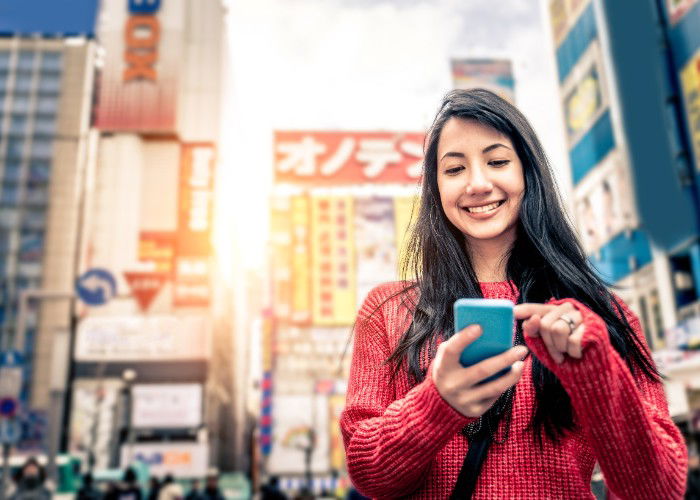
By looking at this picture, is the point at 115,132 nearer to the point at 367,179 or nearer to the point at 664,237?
the point at 367,179

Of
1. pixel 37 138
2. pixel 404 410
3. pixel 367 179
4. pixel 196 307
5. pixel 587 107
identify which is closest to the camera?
pixel 404 410

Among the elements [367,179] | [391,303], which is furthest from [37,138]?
[391,303]

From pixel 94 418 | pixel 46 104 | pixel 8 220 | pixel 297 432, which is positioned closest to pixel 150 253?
pixel 94 418

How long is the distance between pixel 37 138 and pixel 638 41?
46472 mm

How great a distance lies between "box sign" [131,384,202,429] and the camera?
32.4m

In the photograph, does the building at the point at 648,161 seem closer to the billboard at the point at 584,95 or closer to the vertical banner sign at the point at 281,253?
the billboard at the point at 584,95

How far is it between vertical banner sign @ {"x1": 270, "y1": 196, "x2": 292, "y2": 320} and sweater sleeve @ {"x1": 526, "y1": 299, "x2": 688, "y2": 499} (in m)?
37.2

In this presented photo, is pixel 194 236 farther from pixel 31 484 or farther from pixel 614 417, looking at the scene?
pixel 614 417

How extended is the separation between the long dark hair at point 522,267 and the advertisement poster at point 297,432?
124 ft

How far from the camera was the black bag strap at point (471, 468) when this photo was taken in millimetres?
1239

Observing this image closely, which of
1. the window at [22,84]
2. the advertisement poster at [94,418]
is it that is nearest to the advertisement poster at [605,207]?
the advertisement poster at [94,418]

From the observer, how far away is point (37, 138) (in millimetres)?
52875

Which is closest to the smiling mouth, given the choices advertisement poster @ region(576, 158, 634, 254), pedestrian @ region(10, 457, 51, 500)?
pedestrian @ region(10, 457, 51, 500)

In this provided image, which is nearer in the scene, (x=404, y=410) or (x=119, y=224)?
(x=404, y=410)
